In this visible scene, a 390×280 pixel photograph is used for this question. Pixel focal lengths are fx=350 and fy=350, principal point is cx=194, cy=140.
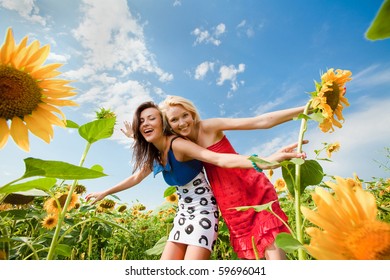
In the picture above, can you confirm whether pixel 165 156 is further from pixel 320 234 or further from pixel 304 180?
pixel 320 234

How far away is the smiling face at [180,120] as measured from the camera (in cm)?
136

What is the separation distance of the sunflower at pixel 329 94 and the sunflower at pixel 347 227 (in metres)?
Result: 0.64

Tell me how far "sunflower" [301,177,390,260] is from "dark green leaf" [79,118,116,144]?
0.46m

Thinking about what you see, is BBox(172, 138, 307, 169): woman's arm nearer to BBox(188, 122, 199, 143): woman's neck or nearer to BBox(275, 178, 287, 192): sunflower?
BBox(188, 122, 199, 143): woman's neck

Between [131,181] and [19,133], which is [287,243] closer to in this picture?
[19,133]

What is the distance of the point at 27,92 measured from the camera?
0.51m

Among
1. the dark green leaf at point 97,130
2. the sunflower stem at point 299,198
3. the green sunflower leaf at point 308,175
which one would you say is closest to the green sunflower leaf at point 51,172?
the dark green leaf at point 97,130

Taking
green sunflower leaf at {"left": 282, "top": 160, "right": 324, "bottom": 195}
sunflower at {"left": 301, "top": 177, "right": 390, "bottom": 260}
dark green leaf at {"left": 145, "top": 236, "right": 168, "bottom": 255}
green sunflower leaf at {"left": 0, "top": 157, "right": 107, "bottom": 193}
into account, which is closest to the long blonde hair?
dark green leaf at {"left": 145, "top": 236, "right": 168, "bottom": 255}

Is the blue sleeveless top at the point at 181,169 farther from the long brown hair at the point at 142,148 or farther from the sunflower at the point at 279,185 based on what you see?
the sunflower at the point at 279,185

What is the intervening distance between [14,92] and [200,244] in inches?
38.2

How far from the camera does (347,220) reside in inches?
9.7

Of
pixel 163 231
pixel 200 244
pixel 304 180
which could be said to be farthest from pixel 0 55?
pixel 163 231

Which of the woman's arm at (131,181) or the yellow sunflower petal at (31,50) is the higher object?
the woman's arm at (131,181)

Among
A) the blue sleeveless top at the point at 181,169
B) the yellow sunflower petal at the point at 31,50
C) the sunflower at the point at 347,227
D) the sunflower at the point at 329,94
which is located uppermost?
the sunflower at the point at 329,94
